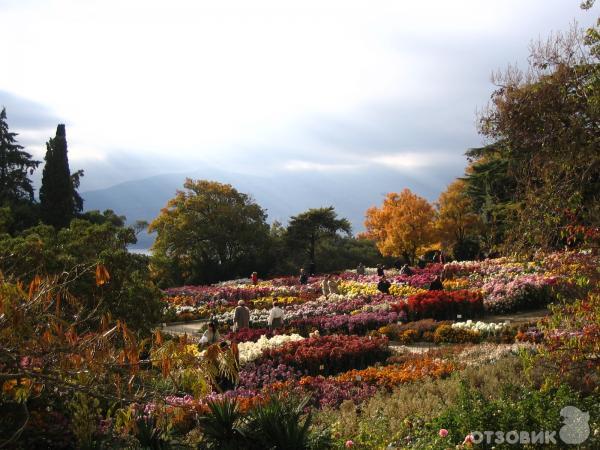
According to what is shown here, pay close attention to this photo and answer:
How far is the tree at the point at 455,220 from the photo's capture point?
143ft

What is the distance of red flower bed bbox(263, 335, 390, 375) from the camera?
11.9 m

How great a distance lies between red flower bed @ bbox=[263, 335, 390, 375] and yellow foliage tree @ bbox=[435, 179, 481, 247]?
1259 inches

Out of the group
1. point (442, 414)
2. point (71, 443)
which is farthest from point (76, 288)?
point (442, 414)

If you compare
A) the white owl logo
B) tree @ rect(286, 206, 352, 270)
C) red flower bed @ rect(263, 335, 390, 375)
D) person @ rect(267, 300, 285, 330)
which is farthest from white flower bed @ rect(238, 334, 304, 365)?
tree @ rect(286, 206, 352, 270)

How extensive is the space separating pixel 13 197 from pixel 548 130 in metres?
37.7

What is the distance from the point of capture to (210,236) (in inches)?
1671

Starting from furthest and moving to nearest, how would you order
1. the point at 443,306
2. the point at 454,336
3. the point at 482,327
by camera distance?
the point at 443,306 < the point at 482,327 < the point at 454,336

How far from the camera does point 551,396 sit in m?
7.10

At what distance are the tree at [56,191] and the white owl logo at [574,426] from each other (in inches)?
1373

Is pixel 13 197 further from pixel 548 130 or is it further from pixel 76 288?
pixel 548 130

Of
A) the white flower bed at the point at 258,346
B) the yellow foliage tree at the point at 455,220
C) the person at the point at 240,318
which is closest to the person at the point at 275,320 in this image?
the person at the point at 240,318

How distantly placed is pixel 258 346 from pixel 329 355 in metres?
1.97

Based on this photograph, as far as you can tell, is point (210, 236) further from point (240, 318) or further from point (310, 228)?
point (240, 318)

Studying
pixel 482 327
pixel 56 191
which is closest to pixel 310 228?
pixel 56 191
